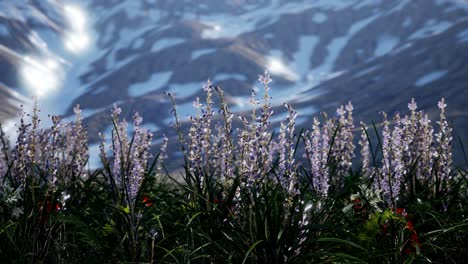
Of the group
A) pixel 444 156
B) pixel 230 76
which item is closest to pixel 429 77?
pixel 230 76

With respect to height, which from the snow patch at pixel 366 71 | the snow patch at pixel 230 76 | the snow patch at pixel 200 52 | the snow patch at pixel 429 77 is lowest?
the snow patch at pixel 429 77

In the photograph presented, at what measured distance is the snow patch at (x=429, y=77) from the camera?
117m

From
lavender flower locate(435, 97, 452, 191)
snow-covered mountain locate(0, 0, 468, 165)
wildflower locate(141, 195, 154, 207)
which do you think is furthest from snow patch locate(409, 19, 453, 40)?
wildflower locate(141, 195, 154, 207)

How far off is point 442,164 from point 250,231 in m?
2.84

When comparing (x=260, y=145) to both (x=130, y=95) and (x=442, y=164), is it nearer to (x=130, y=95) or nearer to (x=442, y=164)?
(x=442, y=164)

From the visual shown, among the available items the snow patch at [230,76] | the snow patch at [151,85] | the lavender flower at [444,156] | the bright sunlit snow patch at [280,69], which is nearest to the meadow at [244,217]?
the lavender flower at [444,156]

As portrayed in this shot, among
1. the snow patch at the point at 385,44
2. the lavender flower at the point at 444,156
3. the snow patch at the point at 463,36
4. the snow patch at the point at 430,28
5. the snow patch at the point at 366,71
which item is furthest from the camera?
the snow patch at the point at 385,44

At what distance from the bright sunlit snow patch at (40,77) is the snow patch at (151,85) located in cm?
3245

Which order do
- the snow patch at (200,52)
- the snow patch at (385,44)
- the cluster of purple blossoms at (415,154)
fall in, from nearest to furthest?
1. the cluster of purple blossoms at (415,154)
2. the snow patch at (385,44)
3. the snow patch at (200,52)

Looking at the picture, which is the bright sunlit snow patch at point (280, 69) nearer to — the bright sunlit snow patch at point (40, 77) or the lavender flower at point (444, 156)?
the bright sunlit snow patch at point (40, 77)

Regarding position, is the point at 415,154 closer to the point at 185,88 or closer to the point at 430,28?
the point at 185,88

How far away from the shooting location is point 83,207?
546 centimetres

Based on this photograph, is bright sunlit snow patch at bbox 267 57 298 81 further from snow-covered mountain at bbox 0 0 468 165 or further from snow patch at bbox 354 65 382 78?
snow patch at bbox 354 65 382 78

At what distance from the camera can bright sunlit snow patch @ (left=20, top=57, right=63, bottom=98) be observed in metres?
177
